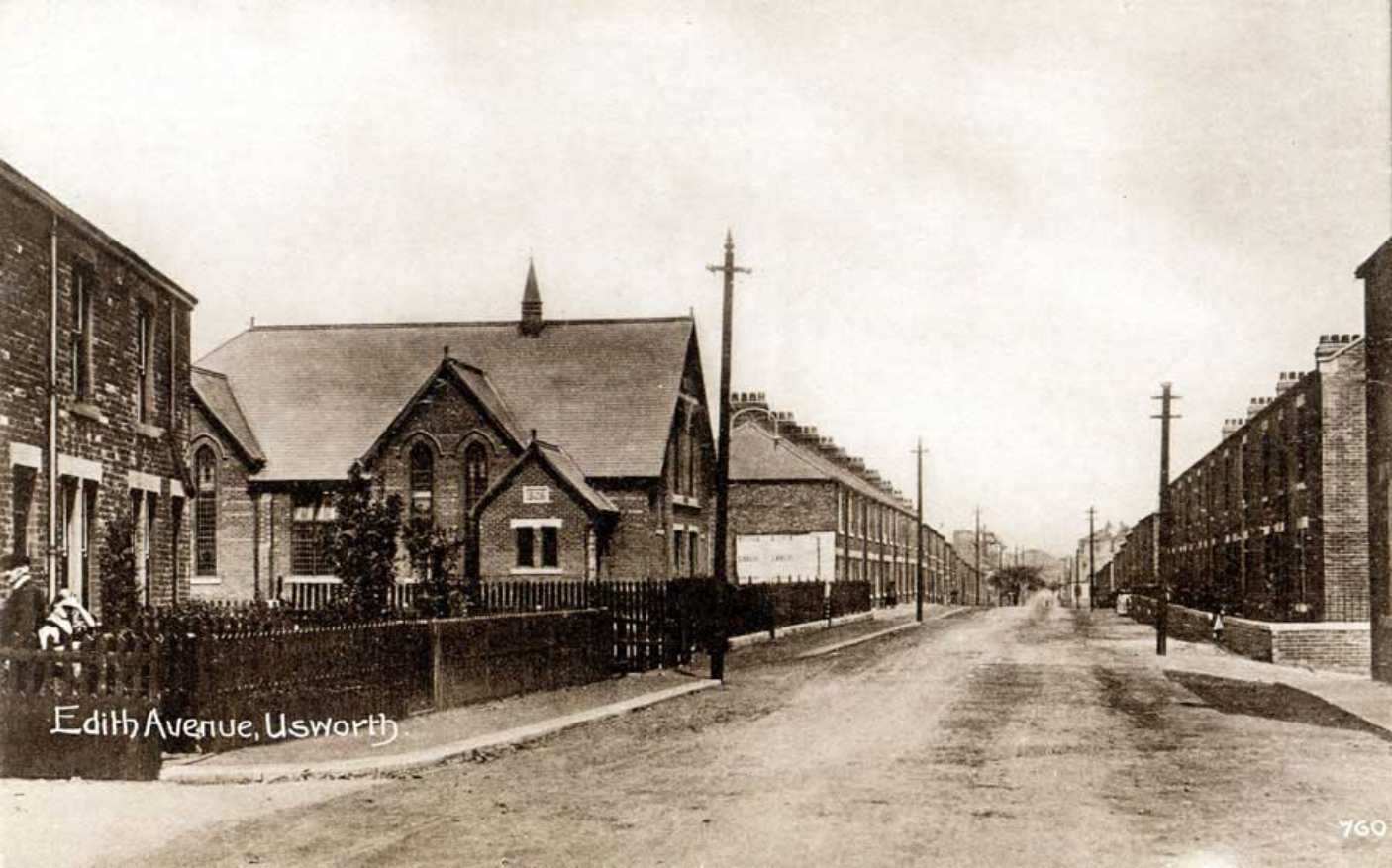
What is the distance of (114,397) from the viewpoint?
1859cm

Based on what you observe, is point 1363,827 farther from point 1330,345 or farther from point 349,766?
point 1330,345

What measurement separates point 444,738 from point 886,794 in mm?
5079

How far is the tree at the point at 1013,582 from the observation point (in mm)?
137375

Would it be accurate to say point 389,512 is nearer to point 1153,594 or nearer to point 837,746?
point 837,746

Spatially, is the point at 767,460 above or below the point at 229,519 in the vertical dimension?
above

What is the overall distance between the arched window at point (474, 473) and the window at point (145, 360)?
73.7 ft

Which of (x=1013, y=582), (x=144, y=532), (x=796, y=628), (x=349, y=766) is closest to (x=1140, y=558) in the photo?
(x=1013, y=582)

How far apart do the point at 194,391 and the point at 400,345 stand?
7851 mm

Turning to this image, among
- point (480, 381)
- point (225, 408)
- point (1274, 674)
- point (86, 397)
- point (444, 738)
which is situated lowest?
point (1274, 674)

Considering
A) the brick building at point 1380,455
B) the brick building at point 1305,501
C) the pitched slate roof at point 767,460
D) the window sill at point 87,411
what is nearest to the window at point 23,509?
the window sill at point 87,411

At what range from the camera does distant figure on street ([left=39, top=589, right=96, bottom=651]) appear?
40.6 ft

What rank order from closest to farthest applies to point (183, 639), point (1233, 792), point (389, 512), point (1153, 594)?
point (1233, 792), point (183, 639), point (389, 512), point (1153, 594)

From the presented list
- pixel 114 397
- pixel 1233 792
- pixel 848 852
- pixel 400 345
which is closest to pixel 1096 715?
pixel 1233 792

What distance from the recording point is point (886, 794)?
1095 cm
